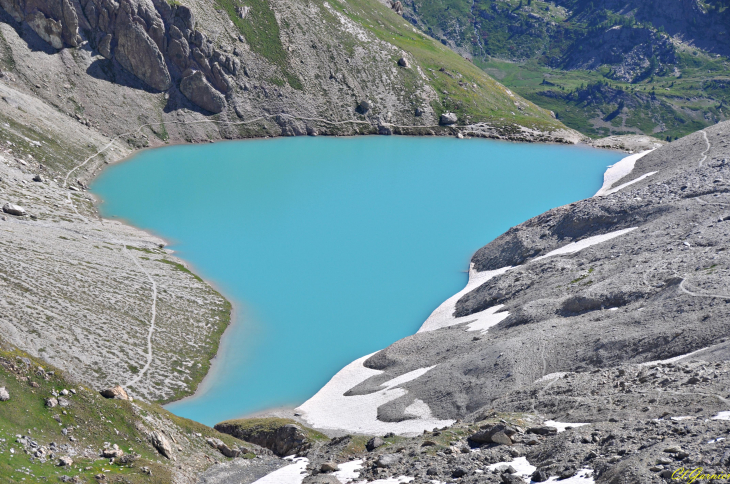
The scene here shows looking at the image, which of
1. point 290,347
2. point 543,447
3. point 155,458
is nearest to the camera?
point 543,447

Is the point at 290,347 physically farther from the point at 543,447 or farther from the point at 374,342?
the point at 543,447

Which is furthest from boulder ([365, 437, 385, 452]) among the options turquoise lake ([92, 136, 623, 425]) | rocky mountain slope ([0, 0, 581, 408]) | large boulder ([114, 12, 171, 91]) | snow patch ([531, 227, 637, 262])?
large boulder ([114, 12, 171, 91])

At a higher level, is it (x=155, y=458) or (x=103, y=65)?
(x=103, y=65)

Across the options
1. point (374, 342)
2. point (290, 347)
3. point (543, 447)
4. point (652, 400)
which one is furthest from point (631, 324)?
point (290, 347)

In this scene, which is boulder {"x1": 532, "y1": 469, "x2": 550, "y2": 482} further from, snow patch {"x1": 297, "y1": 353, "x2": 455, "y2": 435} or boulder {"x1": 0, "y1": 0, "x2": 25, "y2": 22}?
boulder {"x1": 0, "y1": 0, "x2": 25, "y2": 22}

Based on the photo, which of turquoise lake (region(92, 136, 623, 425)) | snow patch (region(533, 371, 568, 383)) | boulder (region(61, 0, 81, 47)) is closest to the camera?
snow patch (region(533, 371, 568, 383))

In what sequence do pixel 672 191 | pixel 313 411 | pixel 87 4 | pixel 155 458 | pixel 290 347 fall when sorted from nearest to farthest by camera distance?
pixel 155 458 → pixel 313 411 → pixel 290 347 → pixel 672 191 → pixel 87 4
